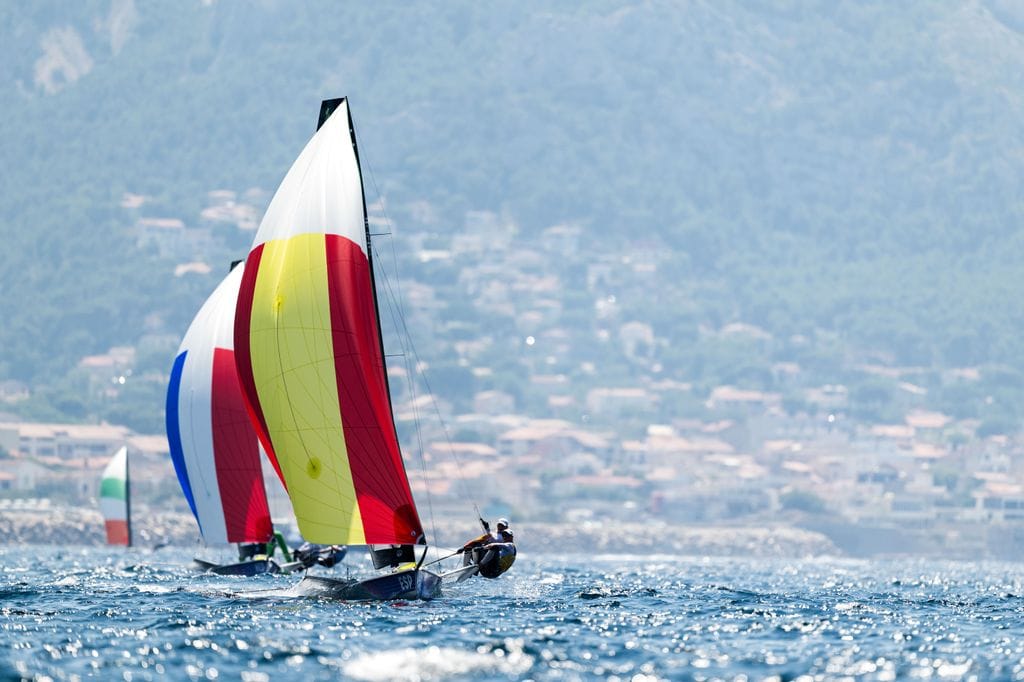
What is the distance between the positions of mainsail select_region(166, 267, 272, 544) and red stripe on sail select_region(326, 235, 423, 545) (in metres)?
14.6

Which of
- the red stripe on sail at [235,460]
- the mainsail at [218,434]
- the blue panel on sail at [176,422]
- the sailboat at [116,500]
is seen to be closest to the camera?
the red stripe on sail at [235,460]

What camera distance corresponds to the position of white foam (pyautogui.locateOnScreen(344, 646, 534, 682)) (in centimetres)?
2831

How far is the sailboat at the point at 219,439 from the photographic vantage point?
52.0m

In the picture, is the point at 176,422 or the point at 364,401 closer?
the point at 364,401

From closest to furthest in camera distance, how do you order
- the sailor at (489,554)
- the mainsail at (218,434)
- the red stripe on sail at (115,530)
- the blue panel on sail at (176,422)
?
the sailor at (489,554) → the mainsail at (218,434) → the blue panel on sail at (176,422) → the red stripe on sail at (115,530)

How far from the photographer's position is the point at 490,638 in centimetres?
3219

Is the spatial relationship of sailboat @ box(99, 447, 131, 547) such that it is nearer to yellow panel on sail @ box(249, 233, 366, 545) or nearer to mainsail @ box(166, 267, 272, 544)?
mainsail @ box(166, 267, 272, 544)

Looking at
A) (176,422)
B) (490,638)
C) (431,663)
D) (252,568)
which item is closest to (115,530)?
(176,422)

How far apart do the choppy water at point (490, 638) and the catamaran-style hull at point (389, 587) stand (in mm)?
314

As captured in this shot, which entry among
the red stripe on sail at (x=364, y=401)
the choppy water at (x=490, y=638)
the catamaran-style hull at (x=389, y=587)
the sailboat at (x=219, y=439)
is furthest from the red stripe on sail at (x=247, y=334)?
the sailboat at (x=219, y=439)

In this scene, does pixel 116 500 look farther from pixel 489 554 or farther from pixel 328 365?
pixel 328 365

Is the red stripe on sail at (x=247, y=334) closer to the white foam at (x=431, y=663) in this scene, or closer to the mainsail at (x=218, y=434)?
the white foam at (x=431, y=663)

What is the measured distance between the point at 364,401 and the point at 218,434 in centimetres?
1547

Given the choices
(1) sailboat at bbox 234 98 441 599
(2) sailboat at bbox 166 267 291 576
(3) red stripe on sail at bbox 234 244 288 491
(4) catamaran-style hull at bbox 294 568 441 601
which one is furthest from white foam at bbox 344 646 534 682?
(2) sailboat at bbox 166 267 291 576
